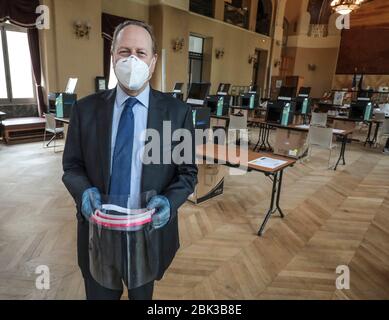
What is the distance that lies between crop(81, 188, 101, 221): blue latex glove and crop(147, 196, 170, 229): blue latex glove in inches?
7.1

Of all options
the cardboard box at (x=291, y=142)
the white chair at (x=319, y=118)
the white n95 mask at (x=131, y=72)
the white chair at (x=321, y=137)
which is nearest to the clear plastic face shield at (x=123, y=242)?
the white n95 mask at (x=131, y=72)

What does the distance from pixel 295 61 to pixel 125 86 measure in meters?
16.8

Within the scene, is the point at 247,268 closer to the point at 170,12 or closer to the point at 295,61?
the point at 170,12

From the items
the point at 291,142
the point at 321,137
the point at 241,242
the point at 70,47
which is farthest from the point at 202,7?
the point at 241,242

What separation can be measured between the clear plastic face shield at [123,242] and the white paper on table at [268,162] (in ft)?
6.52

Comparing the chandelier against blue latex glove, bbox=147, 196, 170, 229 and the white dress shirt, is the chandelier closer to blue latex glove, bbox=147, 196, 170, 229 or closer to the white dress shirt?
the white dress shirt

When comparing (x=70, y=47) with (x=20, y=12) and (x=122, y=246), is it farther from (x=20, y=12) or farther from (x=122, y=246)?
(x=122, y=246)

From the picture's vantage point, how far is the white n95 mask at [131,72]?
1.05m

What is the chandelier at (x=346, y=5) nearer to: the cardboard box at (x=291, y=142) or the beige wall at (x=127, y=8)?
the beige wall at (x=127, y=8)

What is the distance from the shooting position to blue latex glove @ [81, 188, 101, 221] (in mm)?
1019

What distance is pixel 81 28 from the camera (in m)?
7.17

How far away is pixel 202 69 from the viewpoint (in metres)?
11.8

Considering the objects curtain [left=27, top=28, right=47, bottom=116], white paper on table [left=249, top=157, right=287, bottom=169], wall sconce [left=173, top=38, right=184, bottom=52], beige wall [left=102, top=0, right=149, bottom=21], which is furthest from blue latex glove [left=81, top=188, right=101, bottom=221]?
wall sconce [left=173, top=38, right=184, bottom=52]
